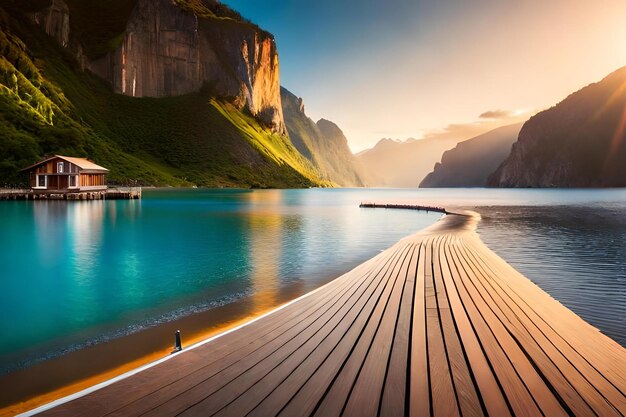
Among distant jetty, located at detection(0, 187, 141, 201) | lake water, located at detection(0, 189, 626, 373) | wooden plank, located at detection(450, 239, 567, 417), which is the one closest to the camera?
wooden plank, located at detection(450, 239, 567, 417)

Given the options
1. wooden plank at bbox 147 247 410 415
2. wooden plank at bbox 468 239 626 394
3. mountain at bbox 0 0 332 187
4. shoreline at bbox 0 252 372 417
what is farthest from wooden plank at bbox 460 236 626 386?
mountain at bbox 0 0 332 187

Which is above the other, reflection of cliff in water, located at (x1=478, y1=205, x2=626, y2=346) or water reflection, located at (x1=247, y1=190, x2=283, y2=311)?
reflection of cliff in water, located at (x1=478, y1=205, x2=626, y2=346)

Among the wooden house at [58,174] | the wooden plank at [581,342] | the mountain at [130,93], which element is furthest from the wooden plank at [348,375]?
the mountain at [130,93]

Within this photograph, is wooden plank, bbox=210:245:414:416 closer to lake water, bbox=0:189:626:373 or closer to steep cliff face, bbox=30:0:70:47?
lake water, bbox=0:189:626:373

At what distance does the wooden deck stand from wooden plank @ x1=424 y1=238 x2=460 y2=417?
0.06 feet

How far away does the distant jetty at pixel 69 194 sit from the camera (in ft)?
223

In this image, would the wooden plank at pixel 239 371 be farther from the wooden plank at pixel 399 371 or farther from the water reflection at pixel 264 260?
the water reflection at pixel 264 260

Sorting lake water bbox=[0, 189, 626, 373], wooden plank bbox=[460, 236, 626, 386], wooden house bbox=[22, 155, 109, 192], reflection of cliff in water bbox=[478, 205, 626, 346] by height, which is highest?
wooden house bbox=[22, 155, 109, 192]

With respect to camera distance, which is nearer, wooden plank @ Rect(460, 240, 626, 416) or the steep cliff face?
wooden plank @ Rect(460, 240, 626, 416)

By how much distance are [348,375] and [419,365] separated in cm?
110

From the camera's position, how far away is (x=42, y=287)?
1680cm

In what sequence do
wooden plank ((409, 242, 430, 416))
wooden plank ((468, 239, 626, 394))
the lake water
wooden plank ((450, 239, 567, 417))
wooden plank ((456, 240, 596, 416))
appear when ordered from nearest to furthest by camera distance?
wooden plank ((409, 242, 430, 416))
wooden plank ((450, 239, 567, 417))
wooden plank ((456, 240, 596, 416))
wooden plank ((468, 239, 626, 394))
the lake water

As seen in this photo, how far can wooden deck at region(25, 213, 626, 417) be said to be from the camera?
432 centimetres

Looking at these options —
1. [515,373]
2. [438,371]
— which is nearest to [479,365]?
[515,373]
